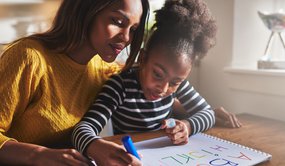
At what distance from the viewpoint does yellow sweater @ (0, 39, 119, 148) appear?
67 centimetres

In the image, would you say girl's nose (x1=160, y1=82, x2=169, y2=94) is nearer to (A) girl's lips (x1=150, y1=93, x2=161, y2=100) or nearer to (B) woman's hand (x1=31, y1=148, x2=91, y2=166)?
(A) girl's lips (x1=150, y1=93, x2=161, y2=100)

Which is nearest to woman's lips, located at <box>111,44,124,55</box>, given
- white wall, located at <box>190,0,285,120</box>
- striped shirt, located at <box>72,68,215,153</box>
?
striped shirt, located at <box>72,68,215,153</box>

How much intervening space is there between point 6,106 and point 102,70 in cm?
30

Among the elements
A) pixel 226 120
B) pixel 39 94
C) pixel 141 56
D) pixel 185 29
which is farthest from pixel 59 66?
pixel 226 120

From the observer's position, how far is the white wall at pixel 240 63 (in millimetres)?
1171

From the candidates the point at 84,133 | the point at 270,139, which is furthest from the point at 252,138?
the point at 84,133

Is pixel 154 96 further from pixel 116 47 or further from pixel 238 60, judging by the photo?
pixel 238 60

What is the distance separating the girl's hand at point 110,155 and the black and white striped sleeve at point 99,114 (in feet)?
0.10

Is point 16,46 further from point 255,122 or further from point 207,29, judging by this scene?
point 255,122

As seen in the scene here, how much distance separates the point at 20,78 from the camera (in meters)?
0.67

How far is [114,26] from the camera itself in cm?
71

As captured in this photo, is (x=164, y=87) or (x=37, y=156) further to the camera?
(x=164, y=87)

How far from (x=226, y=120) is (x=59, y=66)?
1.59 ft

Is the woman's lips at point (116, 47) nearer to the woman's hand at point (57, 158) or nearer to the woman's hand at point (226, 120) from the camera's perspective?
the woman's hand at point (57, 158)
